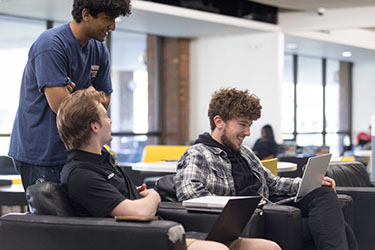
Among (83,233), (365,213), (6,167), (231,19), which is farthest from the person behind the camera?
(231,19)

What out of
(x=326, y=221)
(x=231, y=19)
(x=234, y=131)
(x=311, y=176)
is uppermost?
(x=231, y=19)

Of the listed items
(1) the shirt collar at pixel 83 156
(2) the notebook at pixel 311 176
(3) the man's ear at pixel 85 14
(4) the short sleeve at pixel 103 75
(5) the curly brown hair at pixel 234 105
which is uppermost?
(3) the man's ear at pixel 85 14

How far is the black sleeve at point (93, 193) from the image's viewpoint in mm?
2328

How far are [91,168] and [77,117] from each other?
0.21 m

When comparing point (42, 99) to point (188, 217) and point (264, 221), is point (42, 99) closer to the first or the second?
point (188, 217)

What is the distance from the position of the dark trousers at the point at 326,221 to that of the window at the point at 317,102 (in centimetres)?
1106

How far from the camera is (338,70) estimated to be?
666 inches

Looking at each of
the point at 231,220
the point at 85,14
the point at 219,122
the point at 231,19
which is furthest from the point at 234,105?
the point at 231,19

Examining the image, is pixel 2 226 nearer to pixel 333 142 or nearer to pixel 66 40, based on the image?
pixel 66 40

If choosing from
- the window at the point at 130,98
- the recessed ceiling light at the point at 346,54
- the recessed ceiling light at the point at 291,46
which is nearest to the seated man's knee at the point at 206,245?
the window at the point at 130,98

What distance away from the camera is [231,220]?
254 centimetres

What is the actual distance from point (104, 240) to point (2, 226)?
1.43 ft

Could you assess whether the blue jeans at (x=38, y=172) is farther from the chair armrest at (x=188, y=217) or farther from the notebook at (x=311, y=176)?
the notebook at (x=311, y=176)

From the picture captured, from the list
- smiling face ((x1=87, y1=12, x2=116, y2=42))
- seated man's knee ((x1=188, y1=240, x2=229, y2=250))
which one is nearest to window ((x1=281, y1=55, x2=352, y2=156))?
smiling face ((x1=87, y1=12, x2=116, y2=42))
